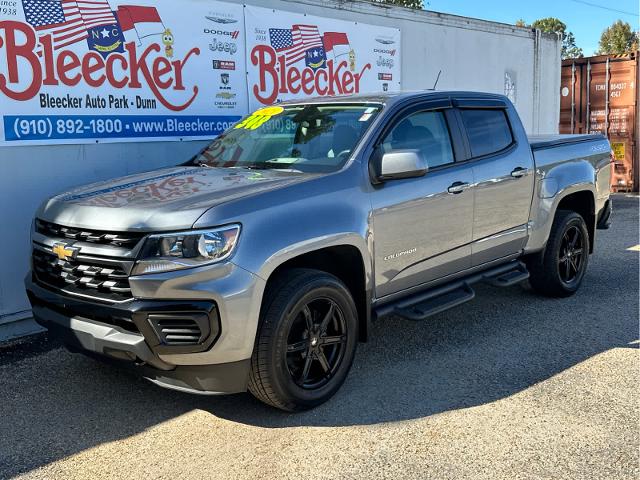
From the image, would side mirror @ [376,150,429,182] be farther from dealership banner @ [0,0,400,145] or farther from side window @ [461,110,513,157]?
dealership banner @ [0,0,400,145]

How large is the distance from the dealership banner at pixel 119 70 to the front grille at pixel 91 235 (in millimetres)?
1734

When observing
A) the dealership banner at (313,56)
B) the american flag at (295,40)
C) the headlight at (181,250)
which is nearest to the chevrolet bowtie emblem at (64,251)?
the headlight at (181,250)

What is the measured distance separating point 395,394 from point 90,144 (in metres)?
3.53

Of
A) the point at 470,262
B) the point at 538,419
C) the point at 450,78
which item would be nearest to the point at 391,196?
the point at 470,262

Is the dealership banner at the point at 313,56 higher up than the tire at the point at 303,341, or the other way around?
the dealership banner at the point at 313,56

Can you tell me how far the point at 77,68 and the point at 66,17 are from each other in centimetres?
42

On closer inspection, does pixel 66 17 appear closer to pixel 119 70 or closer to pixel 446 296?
pixel 119 70

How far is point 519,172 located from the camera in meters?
5.45

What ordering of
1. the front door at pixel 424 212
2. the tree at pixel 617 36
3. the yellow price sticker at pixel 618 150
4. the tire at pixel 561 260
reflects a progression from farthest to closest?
the tree at pixel 617 36
the yellow price sticker at pixel 618 150
the tire at pixel 561 260
the front door at pixel 424 212

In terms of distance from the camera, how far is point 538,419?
12.4 feet

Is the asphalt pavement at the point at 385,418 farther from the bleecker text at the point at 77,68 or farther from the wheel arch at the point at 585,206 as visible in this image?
the bleecker text at the point at 77,68

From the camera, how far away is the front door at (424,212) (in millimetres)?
4270

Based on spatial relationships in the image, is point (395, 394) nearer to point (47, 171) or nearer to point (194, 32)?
point (47, 171)

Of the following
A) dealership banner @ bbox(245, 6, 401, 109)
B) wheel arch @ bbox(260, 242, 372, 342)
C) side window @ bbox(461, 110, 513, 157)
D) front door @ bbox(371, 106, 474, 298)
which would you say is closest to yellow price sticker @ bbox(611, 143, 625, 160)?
dealership banner @ bbox(245, 6, 401, 109)
